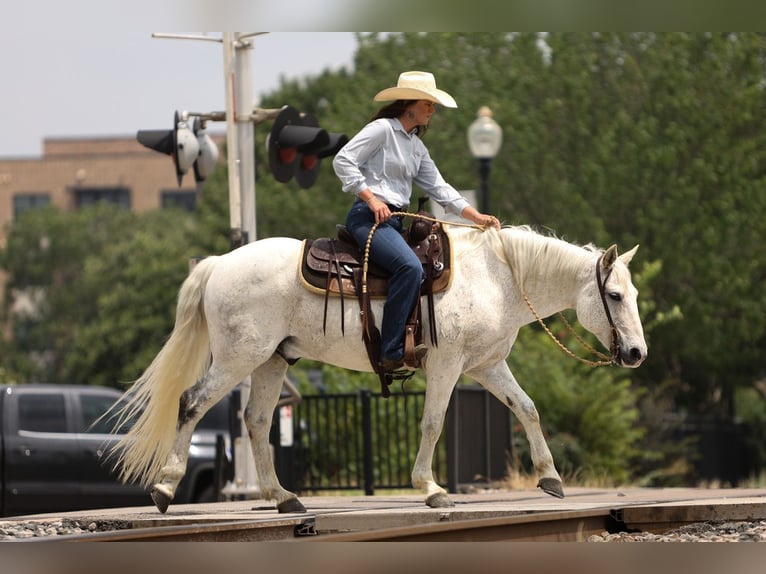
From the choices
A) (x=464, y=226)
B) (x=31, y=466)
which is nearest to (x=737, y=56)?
(x=31, y=466)

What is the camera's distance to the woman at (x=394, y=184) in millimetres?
9789

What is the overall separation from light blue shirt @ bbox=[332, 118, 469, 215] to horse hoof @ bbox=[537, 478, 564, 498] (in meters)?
2.04

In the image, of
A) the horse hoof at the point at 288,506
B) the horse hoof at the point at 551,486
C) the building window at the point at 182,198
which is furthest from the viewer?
the building window at the point at 182,198

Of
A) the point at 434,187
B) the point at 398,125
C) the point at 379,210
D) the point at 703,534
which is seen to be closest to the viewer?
the point at 703,534

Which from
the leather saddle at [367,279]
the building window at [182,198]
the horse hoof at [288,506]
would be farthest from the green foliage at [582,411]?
the building window at [182,198]

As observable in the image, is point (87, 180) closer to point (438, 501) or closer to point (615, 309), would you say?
point (438, 501)

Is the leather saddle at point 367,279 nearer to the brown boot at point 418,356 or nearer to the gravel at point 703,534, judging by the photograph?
the brown boot at point 418,356

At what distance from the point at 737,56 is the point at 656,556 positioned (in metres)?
28.3

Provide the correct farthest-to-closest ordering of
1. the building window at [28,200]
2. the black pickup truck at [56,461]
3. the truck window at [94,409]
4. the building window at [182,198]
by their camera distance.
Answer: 1. the building window at [182,198]
2. the building window at [28,200]
3. the truck window at [94,409]
4. the black pickup truck at [56,461]

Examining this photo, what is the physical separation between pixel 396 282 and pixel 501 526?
1943 mm

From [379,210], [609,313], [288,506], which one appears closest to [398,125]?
[379,210]

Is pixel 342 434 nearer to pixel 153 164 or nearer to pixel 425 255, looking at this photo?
pixel 425 255

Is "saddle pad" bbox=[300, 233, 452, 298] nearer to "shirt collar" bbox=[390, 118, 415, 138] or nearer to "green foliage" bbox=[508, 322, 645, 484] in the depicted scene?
"shirt collar" bbox=[390, 118, 415, 138]

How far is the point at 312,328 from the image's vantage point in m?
10.1
